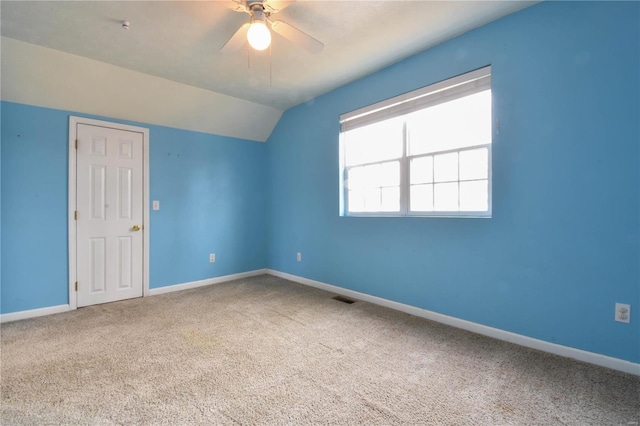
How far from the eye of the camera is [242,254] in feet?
15.2

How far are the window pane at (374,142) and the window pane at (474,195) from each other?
2.59 feet

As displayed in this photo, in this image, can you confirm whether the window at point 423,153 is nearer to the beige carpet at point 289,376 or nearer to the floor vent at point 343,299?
the floor vent at point 343,299

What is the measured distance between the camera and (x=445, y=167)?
275 centimetres

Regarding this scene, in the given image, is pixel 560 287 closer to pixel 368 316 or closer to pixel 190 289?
pixel 368 316

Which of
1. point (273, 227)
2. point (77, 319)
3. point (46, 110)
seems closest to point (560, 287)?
point (273, 227)

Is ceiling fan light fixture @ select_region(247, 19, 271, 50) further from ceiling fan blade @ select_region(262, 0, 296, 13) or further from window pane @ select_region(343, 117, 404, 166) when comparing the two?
window pane @ select_region(343, 117, 404, 166)

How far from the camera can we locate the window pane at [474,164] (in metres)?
2.50

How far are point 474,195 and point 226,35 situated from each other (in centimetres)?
254

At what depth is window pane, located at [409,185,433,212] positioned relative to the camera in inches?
113

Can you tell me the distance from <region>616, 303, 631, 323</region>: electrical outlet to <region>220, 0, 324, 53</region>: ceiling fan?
8.79 feet

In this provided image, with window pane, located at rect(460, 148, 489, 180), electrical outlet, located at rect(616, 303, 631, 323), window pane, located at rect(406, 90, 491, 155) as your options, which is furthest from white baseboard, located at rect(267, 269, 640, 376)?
window pane, located at rect(406, 90, 491, 155)

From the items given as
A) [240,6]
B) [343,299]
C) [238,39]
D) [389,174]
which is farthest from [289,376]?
[240,6]

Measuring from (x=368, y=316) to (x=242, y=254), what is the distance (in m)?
2.45

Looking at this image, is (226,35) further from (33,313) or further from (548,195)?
(33,313)
